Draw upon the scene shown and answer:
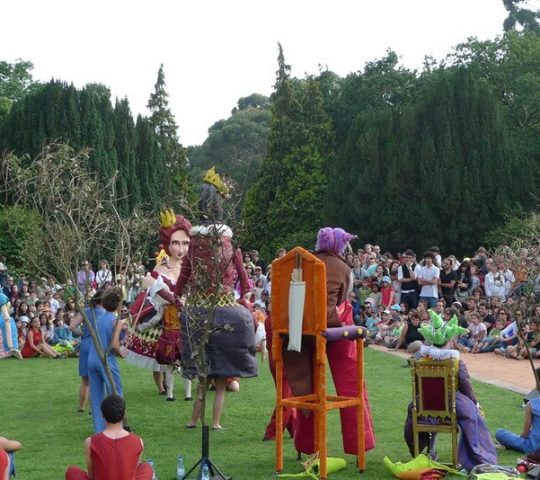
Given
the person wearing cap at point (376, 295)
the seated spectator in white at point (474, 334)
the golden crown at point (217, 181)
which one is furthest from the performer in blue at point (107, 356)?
the person wearing cap at point (376, 295)

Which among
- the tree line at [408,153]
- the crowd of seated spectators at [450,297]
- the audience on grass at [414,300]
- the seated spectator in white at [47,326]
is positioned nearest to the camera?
the crowd of seated spectators at [450,297]

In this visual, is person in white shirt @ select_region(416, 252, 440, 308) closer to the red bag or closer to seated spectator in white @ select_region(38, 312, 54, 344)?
seated spectator in white @ select_region(38, 312, 54, 344)

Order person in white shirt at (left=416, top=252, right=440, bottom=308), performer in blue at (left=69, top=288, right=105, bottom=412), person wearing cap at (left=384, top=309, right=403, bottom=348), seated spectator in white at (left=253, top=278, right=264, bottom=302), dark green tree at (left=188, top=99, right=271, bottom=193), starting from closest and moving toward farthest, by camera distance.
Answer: performer in blue at (left=69, top=288, right=105, bottom=412)
person wearing cap at (left=384, top=309, right=403, bottom=348)
person in white shirt at (left=416, top=252, right=440, bottom=308)
seated spectator in white at (left=253, top=278, right=264, bottom=302)
dark green tree at (left=188, top=99, right=271, bottom=193)

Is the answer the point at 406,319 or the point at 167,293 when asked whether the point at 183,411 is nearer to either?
the point at 167,293

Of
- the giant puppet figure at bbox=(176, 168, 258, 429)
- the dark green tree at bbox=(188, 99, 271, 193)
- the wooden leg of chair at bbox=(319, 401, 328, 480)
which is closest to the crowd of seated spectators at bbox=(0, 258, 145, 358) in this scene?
the giant puppet figure at bbox=(176, 168, 258, 429)

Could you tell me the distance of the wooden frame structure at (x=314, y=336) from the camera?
9031 mm

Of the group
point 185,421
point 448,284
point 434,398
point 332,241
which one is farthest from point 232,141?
point 434,398

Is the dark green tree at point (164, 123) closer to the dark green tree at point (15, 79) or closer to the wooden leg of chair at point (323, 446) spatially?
the dark green tree at point (15, 79)


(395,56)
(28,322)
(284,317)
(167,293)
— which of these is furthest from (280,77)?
(284,317)

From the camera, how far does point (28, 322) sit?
2333cm

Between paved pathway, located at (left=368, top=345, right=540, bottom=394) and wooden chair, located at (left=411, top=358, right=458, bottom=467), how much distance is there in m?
5.63

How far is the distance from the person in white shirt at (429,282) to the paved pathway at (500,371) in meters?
1.82

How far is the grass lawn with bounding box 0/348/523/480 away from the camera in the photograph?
388 inches

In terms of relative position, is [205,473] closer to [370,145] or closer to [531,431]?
[531,431]
